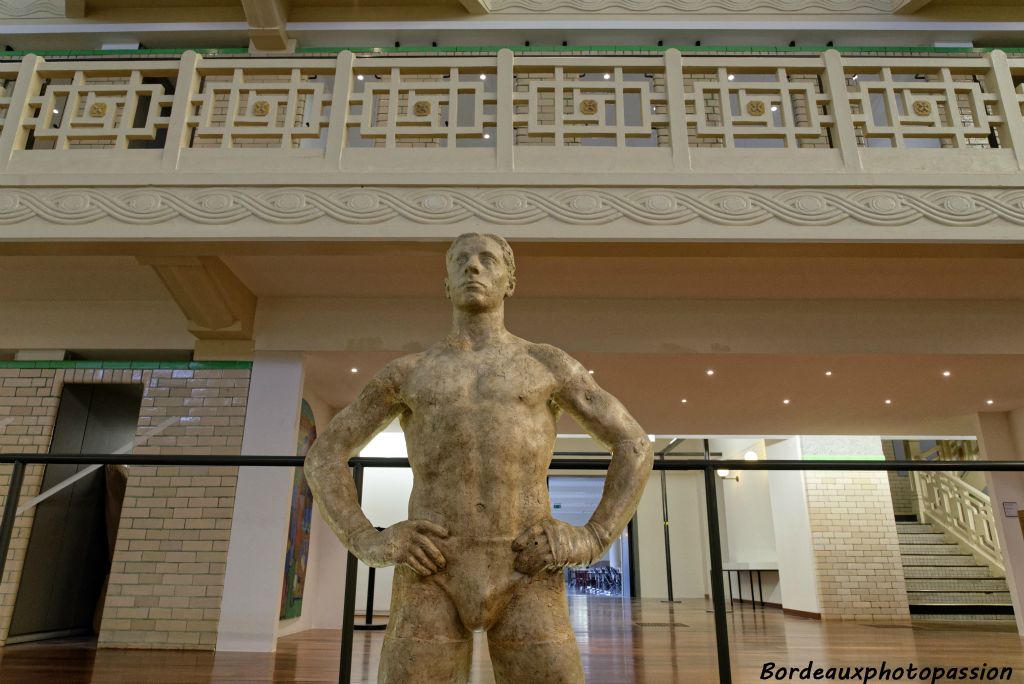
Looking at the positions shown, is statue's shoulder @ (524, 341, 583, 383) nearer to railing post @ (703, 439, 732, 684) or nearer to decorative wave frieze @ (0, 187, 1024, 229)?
railing post @ (703, 439, 732, 684)

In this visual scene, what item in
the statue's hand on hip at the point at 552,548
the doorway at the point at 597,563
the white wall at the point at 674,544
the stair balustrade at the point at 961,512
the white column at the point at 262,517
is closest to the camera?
the statue's hand on hip at the point at 552,548

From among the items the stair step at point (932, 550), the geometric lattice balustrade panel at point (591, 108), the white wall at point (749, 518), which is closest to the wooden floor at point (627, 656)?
the stair step at point (932, 550)

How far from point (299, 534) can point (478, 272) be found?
625cm

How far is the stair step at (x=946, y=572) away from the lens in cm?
1015

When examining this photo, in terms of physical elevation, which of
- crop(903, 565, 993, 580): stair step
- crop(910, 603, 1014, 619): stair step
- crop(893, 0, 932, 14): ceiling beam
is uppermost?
crop(893, 0, 932, 14): ceiling beam

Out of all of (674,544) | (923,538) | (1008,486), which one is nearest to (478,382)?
(1008,486)

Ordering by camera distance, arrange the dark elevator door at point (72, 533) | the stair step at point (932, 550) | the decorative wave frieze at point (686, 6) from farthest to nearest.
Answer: the stair step at point (932, 550)
the decorative wave frieze at point (686, 6)
the dark elevator door at point (72, 533)

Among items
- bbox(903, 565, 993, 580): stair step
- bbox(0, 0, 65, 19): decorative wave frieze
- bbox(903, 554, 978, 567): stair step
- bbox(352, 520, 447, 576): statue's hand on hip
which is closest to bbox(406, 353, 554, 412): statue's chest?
bbox(352, 520, 447, 576): statue's hand on hip

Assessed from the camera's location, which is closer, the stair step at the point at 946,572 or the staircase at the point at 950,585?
the staircase at the point at 950,585

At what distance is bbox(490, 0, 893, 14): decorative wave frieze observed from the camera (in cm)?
729

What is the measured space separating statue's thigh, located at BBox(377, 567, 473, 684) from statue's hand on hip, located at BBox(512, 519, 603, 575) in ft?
0.56

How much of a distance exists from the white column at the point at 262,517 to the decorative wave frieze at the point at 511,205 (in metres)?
2.02

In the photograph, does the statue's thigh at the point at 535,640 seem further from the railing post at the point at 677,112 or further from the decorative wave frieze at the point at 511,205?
the railing post at the point at 677,112

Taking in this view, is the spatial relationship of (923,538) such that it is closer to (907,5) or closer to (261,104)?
(907,5)
